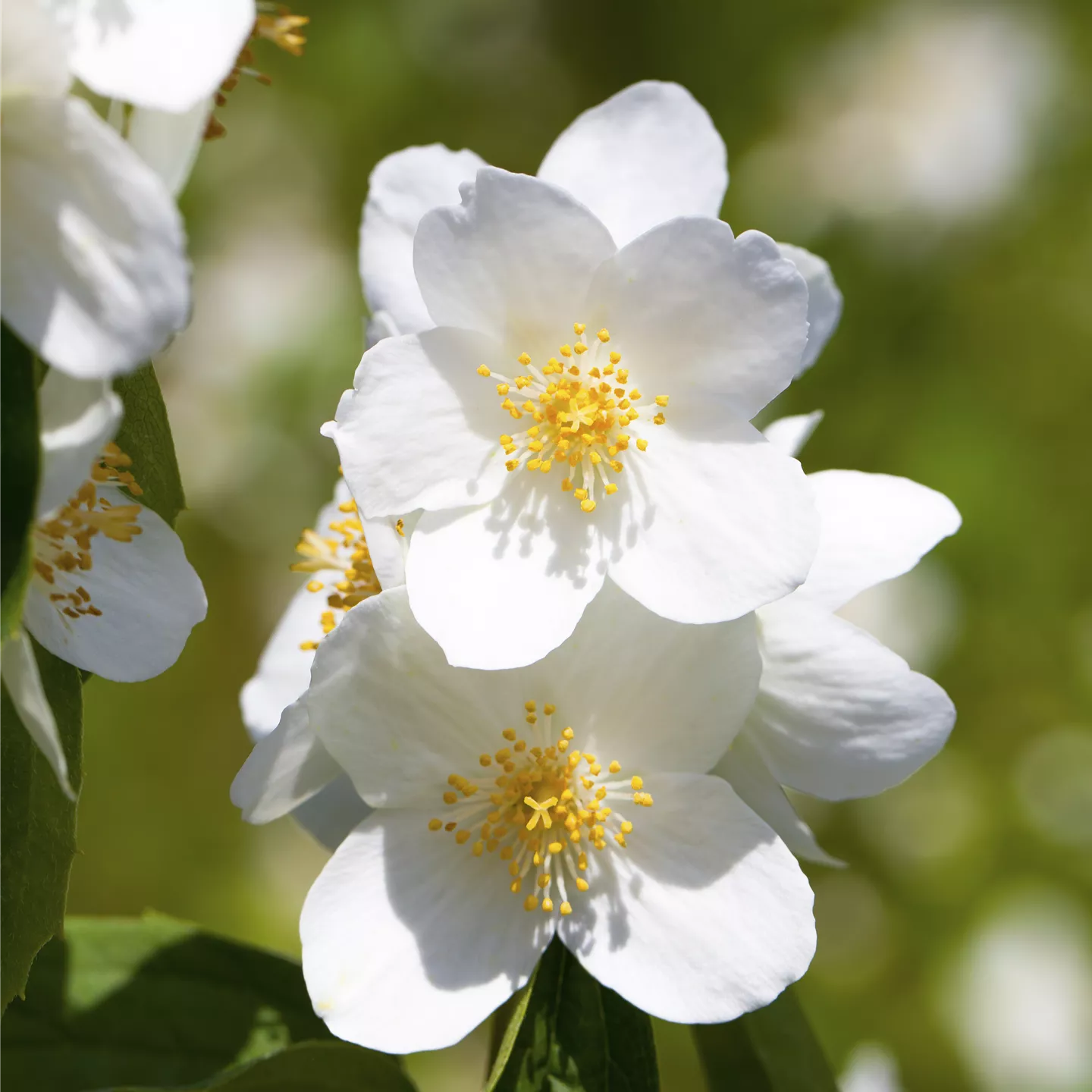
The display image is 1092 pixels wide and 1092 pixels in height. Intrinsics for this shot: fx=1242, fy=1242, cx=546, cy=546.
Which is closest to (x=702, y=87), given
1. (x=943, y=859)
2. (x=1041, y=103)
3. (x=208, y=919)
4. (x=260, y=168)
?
(x=1041, y=103)

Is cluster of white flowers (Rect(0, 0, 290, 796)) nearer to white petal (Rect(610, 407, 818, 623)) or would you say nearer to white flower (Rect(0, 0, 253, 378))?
white flower (Rect(0, 0, 253, 378))

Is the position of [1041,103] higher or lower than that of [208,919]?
higher

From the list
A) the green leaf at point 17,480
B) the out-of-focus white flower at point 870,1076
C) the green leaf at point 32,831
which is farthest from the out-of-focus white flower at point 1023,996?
the green leaf at point 17,480

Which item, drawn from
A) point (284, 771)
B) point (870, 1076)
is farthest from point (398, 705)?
point (870, 1076)

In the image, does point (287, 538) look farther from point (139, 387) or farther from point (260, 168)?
point (139, 387)

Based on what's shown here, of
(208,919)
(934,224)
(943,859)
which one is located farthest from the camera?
(934,224)
